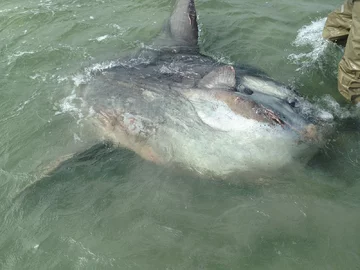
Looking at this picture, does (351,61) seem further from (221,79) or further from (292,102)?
(221,79)

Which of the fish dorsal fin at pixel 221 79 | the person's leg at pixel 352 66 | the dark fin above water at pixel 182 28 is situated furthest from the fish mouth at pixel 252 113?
the dark fin above water at pixel 182 28

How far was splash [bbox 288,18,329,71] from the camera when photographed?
7.41 meters

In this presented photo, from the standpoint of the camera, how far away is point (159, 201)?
506 cm

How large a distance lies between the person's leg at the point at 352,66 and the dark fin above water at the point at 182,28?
2.77 metres

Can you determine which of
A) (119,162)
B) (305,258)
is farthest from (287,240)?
(119,162)

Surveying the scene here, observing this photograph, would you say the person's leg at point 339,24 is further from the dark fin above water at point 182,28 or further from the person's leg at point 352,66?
the dark fin above water at point 182,28

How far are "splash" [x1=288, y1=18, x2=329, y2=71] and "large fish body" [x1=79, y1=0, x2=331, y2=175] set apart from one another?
1.58 metres

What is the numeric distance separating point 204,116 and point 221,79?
618 mm

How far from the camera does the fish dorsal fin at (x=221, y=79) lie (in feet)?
18.1

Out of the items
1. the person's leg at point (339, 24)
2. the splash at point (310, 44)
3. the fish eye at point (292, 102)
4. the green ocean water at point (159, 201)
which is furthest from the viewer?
the splash at point (310, 44)

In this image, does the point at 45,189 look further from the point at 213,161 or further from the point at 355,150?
the point at 355,150

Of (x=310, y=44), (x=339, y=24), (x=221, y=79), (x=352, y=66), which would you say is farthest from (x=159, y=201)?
(x=310, y=44)

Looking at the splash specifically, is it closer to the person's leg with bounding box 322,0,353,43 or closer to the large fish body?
the person's leg with bounding box 322,0,353,43

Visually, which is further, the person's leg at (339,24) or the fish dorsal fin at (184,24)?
the fish dorsal fin at (184,24)
